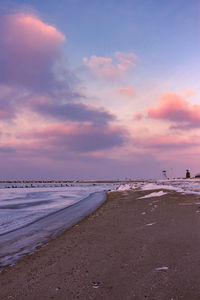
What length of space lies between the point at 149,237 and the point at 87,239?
2071mm

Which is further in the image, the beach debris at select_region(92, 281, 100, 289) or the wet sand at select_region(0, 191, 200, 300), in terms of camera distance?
the beach debris at select_region(92, 281, 100, 289)

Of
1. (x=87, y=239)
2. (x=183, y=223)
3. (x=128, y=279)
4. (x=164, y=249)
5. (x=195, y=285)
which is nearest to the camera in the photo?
(x=195, y=285)

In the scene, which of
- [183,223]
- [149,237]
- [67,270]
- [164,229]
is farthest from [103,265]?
[183,223]

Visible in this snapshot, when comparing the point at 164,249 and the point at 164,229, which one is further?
the point at 164,229

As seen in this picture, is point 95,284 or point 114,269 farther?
point 114,269

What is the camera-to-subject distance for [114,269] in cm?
482

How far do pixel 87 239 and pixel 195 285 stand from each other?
448 cm

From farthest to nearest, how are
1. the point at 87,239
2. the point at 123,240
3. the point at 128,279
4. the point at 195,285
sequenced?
1. the point at 87,239
2. the point at 123,240
3. the point at 128,279
4. the point at 195,285

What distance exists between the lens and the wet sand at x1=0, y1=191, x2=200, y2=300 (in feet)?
12.6

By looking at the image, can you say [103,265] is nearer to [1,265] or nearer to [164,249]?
[164,249]

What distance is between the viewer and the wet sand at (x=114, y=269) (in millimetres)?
3854

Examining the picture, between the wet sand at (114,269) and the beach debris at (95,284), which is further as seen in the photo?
the beach debris at (95,284)

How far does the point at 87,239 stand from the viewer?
778cm

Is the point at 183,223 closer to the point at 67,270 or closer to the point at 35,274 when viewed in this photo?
the point at 67,270
